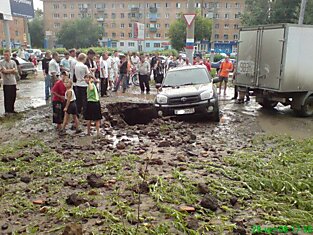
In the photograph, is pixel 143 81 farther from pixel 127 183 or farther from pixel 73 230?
pixel 73 230

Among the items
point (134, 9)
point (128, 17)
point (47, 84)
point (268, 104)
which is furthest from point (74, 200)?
point (128, 17)

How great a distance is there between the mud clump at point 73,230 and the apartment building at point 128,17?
83.1 metres

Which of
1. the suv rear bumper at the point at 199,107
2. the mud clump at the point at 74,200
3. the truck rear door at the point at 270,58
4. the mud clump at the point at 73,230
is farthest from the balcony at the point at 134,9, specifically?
the mud clump at the point at 73,230

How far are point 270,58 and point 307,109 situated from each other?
2.11 metres

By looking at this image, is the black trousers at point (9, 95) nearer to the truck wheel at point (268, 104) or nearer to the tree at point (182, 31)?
the truck wheel at point (268, 104)

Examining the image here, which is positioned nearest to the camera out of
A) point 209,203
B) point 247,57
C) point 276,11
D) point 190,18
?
point 209,203

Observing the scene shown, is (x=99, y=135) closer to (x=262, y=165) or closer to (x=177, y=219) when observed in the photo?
(x=262, y=165)

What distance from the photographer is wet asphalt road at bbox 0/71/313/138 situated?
28.6ft

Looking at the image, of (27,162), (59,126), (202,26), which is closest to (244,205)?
(27,162)

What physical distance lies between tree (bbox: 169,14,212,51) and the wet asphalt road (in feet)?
149

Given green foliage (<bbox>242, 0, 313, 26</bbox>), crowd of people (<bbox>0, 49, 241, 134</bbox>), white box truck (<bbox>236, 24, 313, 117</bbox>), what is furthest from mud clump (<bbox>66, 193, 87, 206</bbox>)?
green foliage (<bbox>242, 0, 313, 26</bbox>)

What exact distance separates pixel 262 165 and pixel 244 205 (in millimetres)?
1491

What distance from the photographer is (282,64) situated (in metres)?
9.94

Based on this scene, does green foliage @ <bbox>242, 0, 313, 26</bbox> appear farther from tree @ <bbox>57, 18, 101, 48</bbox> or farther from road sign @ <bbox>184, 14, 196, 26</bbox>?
tree @ <bbox>57, 18, 101, 48</bbox>
